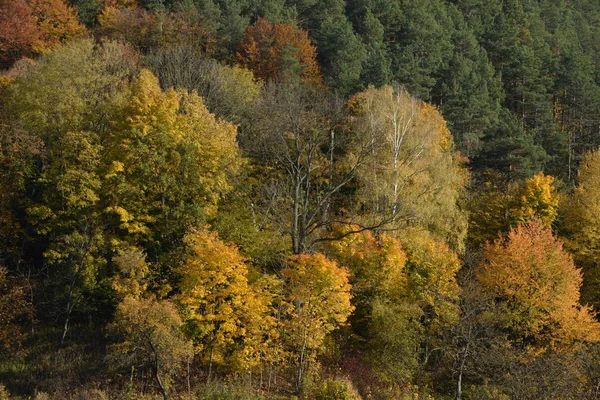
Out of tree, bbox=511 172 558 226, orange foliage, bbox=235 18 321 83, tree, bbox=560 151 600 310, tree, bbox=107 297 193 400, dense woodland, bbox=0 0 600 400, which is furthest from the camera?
orange foliage, bbox=235 18 321 83

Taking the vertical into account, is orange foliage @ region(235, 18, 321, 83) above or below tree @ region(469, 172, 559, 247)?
above

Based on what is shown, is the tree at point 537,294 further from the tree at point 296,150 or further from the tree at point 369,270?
the tree at point 296,150

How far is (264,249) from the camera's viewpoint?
26875 mm

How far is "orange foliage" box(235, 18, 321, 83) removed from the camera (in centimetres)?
5088

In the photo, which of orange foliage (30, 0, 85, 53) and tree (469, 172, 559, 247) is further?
orange foliage (30, 0, 85, 53)

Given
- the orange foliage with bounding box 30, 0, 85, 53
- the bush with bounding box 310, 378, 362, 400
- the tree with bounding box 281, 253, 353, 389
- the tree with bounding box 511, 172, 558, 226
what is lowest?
the bush with bounding box 310, 378, 362, 400

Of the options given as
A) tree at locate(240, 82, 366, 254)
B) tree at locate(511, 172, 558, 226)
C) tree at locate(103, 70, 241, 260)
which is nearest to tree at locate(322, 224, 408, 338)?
tree at locate(240, 82, 366, 254)

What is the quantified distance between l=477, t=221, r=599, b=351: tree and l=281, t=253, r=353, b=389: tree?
8.96 metres

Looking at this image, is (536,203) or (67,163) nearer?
(67,163)

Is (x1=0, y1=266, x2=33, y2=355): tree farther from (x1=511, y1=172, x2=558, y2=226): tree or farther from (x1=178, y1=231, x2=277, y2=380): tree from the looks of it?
(x1=511, y1=172, x2=558, y2=226): tree

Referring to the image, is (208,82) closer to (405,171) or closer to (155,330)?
(405,171)

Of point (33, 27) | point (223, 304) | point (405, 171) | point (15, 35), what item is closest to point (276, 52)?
point (33, 27)

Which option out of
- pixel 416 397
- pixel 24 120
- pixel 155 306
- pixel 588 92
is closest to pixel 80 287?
pixel 155 306

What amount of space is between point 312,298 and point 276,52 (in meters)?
33.6
